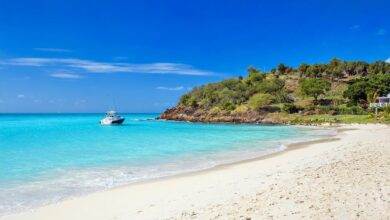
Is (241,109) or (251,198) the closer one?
(251,198)

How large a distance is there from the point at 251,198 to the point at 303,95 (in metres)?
87.7

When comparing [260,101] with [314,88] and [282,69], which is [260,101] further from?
[282,69]

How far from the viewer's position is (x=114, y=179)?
43.7 feet

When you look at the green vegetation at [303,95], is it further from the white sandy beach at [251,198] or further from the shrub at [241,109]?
the white sandy beach at [251,198]

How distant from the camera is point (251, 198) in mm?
8539

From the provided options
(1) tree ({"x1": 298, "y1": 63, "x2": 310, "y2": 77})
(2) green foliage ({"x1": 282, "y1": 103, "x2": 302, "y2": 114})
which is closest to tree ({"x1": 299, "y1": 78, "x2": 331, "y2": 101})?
(2) green foliage ({"x1": 282, "y1": 103, "x2": 302, "y2": 114})

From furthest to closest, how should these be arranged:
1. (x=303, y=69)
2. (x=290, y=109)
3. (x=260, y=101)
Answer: (x=303, y=69), (x=260, y=101), (x=290, y=109)

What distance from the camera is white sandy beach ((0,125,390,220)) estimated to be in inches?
285

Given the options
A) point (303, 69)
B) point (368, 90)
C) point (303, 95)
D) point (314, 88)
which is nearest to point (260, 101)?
point (303, 95)

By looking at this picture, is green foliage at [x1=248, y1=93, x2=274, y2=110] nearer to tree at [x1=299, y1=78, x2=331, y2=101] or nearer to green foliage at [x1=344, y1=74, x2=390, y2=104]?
tree at [x1=299, y1=78, x2=331, y2=101]

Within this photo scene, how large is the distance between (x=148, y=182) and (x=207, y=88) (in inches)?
3838

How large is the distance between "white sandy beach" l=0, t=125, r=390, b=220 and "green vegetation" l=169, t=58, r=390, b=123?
48514mm

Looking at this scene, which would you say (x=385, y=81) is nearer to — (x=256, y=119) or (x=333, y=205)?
(x=256, y=119)

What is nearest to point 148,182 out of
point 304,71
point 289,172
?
point 289,172
